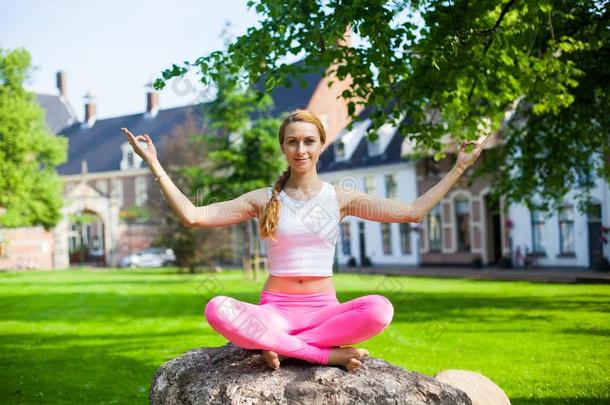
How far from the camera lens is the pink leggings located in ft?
13.6

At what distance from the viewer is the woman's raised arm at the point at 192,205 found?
4199 mm

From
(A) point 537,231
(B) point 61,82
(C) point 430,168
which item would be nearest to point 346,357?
(A) point 537,231

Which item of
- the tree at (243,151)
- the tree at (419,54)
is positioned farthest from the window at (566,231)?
the tree at (419,54)

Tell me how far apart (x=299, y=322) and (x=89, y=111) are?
69.8 metres

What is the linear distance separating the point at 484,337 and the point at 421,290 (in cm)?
1092

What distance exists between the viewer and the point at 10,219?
31031mm

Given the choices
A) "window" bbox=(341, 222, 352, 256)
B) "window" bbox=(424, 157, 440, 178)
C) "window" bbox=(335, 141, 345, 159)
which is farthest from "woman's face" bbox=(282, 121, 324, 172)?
"window" bbox=(335, 141, 345, 159)

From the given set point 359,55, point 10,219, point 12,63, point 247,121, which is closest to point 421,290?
point 247,121

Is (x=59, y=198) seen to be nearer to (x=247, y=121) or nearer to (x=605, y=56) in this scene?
(x=247, y=121)

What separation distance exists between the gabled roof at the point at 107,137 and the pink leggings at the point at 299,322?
192ft

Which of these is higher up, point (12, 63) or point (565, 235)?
point (12, 63)

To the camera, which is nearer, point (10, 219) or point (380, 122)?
point (380, 122)

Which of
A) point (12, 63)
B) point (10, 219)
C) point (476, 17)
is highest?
point (12, 63)

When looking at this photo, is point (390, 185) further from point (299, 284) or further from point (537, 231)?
point (299, 284)
